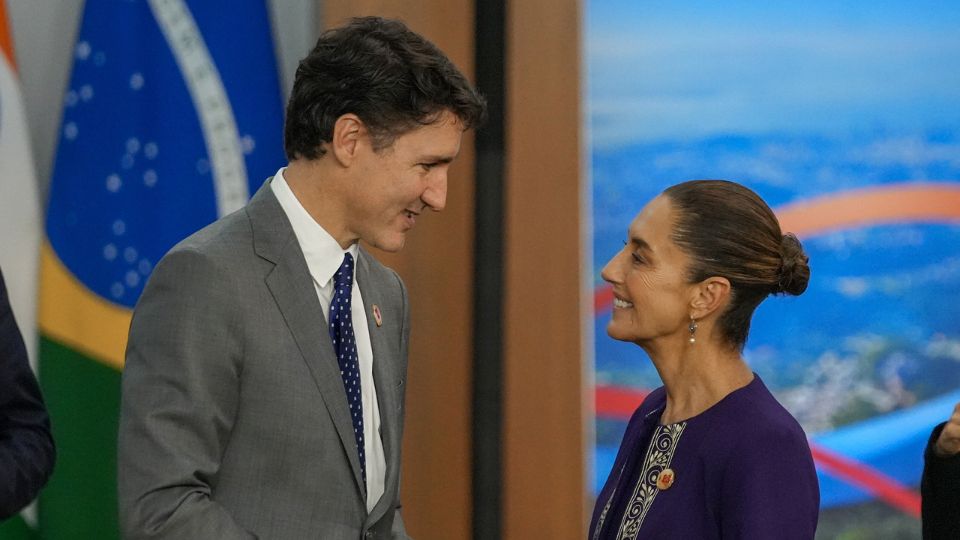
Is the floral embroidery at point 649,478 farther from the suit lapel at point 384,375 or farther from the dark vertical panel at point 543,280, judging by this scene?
the dark vertical panel at point 543,280

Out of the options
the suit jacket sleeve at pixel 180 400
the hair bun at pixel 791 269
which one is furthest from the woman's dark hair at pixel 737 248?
the suit jacket sleeve at pixel 180 400

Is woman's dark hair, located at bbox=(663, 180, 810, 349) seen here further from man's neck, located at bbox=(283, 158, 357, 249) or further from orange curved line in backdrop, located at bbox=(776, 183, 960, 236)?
orange curved line in backdrop, located at bbox=(776, 183, 960, 236)

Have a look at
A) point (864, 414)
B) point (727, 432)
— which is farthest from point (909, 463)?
point (727, 432)

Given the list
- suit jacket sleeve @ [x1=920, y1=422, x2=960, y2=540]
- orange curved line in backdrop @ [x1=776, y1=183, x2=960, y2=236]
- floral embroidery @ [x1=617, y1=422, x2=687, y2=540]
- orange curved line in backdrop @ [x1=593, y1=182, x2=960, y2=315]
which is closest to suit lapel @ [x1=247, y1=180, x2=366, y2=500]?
floral embroidery @ [x1=617, y1=422, x2=687, y2=540]

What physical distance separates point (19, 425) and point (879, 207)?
245 cm

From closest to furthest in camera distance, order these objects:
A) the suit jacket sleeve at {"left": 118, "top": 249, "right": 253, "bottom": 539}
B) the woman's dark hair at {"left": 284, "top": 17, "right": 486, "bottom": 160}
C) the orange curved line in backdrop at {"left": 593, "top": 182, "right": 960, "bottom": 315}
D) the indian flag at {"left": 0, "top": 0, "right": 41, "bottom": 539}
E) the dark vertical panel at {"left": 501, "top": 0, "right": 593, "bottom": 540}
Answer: the suit jacket sleeve at {"left": 118, "top": 249, "right": 253, "bottom": 539} < the woman's dark hair at {"left": 284, "top": 17, "right": 486, "bottom": 160} < the indian flag at {"left": 0, "top": 0, "right": 41, "bottom": 539} < the dark vertical panel at {"left": 501, "top": 0, "right": 593, "bottom": 540} < the orange curved line in backdrop at {"left": 593, "top": 182, "right": 960, "bottom": 315}

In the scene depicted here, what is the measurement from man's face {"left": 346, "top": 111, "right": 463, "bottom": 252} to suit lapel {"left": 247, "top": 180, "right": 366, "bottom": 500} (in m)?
0.12

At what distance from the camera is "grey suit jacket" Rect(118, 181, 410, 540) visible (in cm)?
158

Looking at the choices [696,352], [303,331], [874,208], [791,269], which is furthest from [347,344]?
[874,208]

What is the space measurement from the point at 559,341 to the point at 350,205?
154cm

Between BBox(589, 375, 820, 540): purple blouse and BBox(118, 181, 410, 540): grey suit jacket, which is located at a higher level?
BBox(118, 181, 410, 540): grey suit jacket

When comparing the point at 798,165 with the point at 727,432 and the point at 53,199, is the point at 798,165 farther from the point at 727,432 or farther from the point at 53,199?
the point at 53,199

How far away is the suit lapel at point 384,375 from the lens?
70.5 inches

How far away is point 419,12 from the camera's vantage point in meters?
3.22
